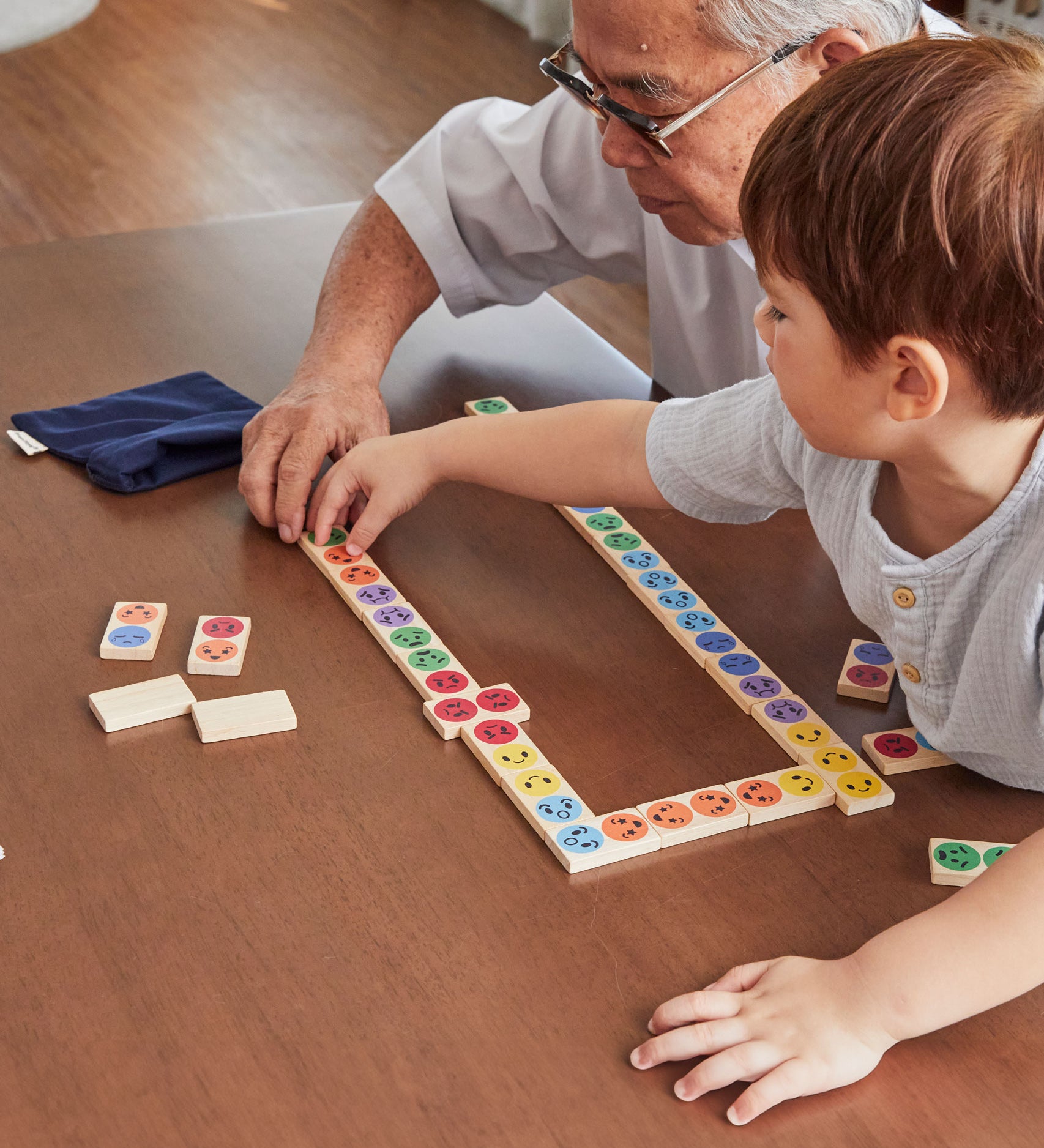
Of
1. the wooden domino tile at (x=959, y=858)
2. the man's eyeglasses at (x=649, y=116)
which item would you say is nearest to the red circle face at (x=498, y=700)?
the wooden domino tile at (x=959, y=858)

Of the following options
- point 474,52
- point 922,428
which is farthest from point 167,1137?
point 474,52

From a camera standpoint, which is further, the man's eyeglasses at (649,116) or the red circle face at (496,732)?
the man's eyeglasses at (649,116)

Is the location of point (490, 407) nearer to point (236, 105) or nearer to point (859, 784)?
point (859, 784)

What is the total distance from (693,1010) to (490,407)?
0.77 m

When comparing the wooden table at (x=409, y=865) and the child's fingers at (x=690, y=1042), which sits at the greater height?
the child's fingers at (x=690, y=1042)

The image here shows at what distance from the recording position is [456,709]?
0.97 meters

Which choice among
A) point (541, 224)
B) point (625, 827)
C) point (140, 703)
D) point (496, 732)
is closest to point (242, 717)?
point (140, 703)

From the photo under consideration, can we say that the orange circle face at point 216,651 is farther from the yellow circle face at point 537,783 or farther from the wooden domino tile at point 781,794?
the wooden domino tile at point 781,794

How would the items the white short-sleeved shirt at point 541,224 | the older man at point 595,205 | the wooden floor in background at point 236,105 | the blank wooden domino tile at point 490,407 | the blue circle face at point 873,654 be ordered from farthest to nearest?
the wooden floor in background at point 236,105, the white short-sleeved shirt at point 541,224, the blank wooden domino tile at point 490,407, the older man at point 595,205, the blue circle face at point 873,654

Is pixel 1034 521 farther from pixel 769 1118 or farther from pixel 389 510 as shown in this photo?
pixel 389 510

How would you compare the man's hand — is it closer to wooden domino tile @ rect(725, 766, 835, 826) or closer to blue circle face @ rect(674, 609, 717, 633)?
blue circle face @ rect(674, 609, 717, 633)

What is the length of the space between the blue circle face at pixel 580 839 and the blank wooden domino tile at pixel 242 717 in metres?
0.22

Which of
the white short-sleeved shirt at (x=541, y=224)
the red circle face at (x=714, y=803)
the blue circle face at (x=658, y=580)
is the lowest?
the red circle face at (x=714, y=803)

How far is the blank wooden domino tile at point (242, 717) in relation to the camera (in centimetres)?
93
